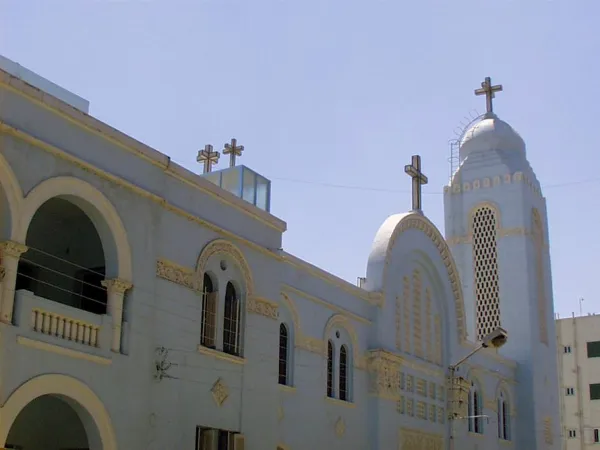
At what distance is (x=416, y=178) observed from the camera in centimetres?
2586

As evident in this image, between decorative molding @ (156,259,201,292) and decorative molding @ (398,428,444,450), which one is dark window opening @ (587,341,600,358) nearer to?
decorative molding @ (398,428,444,450)

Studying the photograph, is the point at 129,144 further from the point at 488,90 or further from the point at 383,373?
the point at 488,90

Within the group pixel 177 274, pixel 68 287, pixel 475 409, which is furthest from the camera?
pixel 475 409

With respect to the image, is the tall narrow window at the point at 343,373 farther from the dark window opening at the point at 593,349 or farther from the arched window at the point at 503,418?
the dark window opening at the point at 593,349

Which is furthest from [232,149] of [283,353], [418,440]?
[418,440]

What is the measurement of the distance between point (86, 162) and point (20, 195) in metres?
1.47

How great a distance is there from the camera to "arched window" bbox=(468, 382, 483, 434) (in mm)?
27672

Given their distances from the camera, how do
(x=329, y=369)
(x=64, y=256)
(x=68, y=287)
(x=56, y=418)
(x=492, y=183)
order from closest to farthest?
(x=56, y=418), (x=68, y=287), (x=64, y=256), (x=329, y=369), (x=492, y=183)

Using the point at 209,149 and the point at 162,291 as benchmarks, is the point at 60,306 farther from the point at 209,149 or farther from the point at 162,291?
the point at 209,149

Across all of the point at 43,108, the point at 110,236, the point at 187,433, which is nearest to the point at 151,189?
the point at 110,236

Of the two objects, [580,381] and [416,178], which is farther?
[580,381]

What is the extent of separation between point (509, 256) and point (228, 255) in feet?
59.0

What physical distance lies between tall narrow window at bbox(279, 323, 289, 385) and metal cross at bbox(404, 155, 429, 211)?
7669 mm

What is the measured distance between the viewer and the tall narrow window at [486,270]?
105 ft
